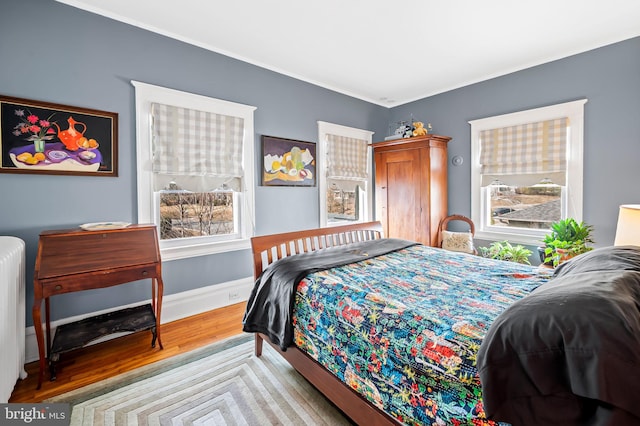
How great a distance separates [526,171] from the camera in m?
3.46

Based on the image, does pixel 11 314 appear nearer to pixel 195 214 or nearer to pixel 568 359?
pixel 195 214

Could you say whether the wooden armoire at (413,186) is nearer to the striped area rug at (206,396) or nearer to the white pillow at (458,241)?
the white pillow at (458,241)

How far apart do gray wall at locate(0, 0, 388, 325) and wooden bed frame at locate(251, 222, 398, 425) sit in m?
0.97

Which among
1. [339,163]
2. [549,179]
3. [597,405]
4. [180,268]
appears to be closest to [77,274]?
[180,268]

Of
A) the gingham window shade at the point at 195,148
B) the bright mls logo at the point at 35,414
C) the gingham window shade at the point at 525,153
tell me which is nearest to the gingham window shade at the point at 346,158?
the gingham window shade at the point at 195,148

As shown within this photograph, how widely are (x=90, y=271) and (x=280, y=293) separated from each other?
1.41 m

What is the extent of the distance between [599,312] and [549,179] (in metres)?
3.24

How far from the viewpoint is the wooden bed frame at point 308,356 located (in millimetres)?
1401

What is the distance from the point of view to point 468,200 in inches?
157

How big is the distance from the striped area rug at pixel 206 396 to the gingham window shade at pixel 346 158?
2701mm

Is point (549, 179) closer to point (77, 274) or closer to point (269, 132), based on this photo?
point (269, 132)

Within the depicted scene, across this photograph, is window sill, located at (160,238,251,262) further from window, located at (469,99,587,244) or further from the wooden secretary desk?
window, located at (469,99,587,244)

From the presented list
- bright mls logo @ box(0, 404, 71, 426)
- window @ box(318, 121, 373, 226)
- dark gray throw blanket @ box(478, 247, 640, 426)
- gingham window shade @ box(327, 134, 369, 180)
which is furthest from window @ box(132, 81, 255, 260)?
dark gray throw blanket @ box(478, 247, 640, 426)

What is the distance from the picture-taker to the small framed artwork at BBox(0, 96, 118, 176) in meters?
2.12
